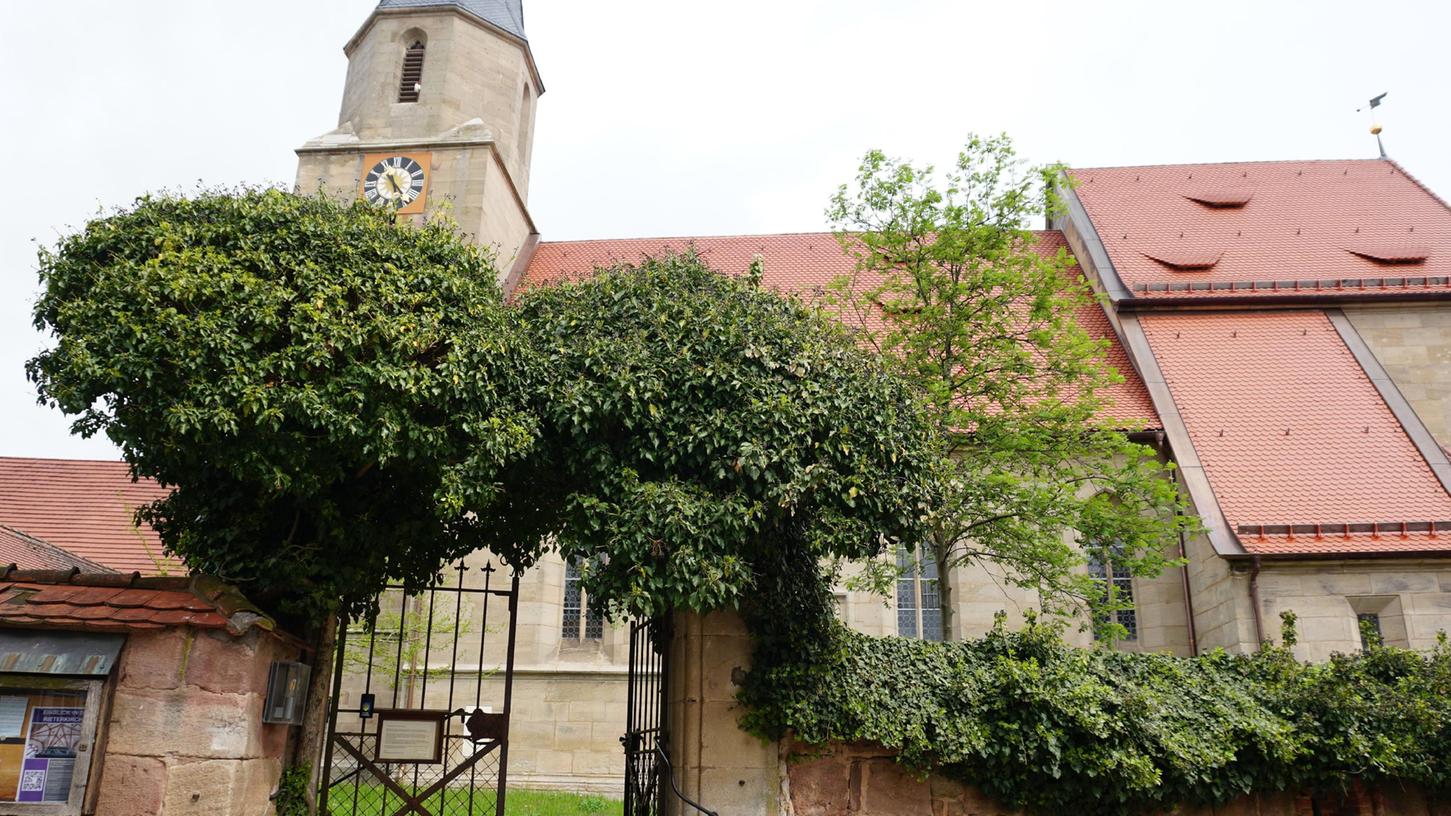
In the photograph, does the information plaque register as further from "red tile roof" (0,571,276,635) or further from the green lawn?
the green lawn

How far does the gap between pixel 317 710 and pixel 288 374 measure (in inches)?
117

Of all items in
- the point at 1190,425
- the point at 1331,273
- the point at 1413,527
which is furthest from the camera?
the point at 1331,273

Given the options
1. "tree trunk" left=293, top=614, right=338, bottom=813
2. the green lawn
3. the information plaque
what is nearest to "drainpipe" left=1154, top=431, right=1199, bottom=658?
the green lawn

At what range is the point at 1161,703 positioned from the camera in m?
8.83

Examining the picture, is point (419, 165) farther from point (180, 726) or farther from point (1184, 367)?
point (180, 726)

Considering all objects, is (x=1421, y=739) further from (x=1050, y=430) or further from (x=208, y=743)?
(x=208, y=743)

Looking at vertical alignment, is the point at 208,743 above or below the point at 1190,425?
below

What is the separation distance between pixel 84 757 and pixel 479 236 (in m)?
15.5

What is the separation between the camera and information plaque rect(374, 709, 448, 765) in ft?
26.7

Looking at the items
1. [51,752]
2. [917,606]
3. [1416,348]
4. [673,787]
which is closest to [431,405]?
[51,752]

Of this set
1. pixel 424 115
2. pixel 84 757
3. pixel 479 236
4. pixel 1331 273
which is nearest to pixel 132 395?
pixel 84 757

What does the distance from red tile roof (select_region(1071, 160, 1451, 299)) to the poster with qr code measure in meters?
18.1

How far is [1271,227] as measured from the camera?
21.9 metres

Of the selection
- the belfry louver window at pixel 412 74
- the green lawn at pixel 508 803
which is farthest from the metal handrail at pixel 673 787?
the belfry louver window at pixel 412 74
